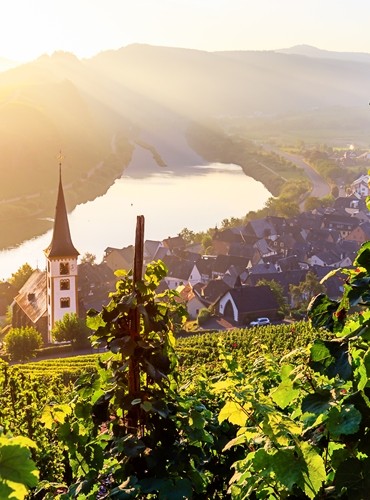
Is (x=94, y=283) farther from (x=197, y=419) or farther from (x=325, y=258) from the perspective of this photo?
(x=197, y=419)

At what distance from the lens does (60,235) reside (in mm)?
31656

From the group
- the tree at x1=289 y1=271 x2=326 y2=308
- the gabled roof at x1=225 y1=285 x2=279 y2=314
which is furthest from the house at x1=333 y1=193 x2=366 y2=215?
the gabled roof at x1=225 y1=285 x2=279 y2=314

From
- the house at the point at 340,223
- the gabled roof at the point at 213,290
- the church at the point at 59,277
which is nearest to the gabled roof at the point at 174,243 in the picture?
the gabled roof at the point at 213,290

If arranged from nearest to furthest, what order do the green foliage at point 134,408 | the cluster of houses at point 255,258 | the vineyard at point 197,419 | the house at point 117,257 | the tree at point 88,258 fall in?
1. the vineyard at point 197,419
2. the green foliage at point 134,408
3. the cluster of houses at point 255,258
4. the house at point 117,257
5. the tree at point 88,258

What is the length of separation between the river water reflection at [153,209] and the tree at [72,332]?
1434 cm

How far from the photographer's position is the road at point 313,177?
274 feet

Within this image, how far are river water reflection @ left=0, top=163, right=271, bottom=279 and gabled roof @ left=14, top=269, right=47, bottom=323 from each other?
827cm

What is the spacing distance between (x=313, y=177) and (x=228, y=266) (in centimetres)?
5350

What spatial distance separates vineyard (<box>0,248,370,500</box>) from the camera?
1.56 m

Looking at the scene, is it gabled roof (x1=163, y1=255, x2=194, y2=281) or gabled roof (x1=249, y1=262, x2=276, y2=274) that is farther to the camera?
gabled roof (x1=163, y1=255, x2=194, y2=281)

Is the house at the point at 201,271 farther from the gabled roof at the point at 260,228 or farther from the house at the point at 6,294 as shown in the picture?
the house at the point at 6,294

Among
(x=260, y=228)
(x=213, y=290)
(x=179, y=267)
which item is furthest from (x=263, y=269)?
(x=260, y=228)

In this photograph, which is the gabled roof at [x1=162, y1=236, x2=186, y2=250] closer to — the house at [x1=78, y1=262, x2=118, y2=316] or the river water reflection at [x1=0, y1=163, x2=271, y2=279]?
the river water reflection at [x1=0, y1=163, x2=271, y2=279]

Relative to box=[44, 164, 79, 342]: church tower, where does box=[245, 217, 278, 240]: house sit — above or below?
above
